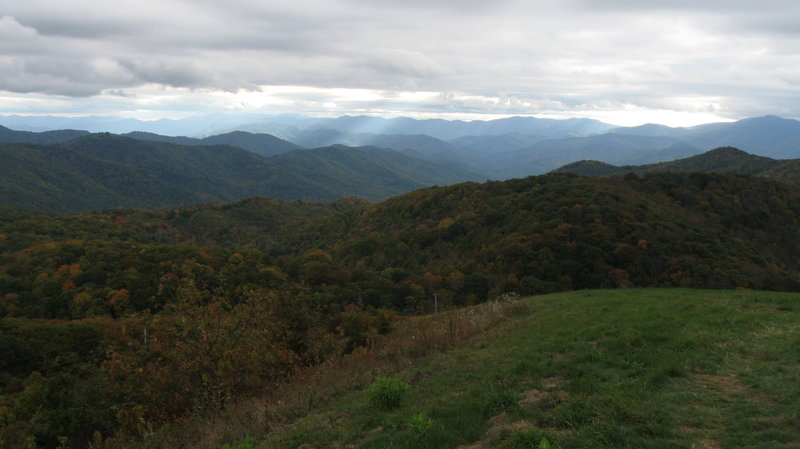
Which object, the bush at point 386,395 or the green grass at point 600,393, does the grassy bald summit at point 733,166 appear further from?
the bush at point 386,395

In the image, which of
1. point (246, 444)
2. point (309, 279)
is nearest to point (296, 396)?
point (246, 444)

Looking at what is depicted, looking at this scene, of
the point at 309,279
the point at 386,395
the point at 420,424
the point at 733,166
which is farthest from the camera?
the point at 733,166

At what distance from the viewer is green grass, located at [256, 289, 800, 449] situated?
5453 millimetres

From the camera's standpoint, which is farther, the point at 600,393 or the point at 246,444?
the point at 600,393

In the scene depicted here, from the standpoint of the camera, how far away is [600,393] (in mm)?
6750

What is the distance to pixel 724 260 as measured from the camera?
1326 inches

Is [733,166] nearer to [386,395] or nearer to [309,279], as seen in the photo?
[309,279]

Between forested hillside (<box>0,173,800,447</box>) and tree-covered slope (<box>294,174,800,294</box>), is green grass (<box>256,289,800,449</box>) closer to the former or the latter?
forested hillside (<box>0,173,800,447</box>)

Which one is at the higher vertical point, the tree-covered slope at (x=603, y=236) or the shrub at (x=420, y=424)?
the shrub at (x=420, y=424)

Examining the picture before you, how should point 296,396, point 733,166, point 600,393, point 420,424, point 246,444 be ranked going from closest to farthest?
point 420,424 → point 246,444 → point 600,393 → point 296,396 → point 733,166

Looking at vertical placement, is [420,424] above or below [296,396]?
above

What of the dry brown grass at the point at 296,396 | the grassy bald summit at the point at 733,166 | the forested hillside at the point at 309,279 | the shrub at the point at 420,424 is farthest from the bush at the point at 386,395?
the grassy bald summit at the point at 733,166

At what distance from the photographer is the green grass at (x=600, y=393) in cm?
545

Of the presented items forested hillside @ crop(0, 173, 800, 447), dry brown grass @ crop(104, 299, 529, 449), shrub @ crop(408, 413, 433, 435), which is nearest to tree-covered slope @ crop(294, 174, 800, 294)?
forested hillside @ crop(0, 173, 800, 447)
